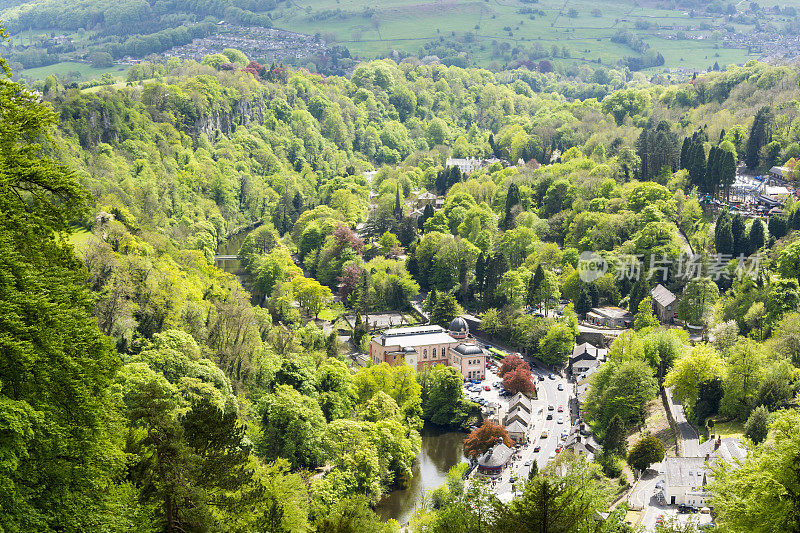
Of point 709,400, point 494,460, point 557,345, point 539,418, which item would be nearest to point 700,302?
point 557,345

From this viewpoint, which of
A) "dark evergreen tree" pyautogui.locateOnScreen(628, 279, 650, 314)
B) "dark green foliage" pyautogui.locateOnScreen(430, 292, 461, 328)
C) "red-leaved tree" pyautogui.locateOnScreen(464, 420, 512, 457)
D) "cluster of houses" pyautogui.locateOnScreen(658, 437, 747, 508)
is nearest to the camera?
"cluster of houses" pyautogui.locateOnScreen(658, 437, 747, 508)

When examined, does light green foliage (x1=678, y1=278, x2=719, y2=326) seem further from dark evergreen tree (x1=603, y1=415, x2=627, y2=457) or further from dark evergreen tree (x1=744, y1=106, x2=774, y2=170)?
dark evergreen tree (x1=744, y1=106, x2=774, y2=170)

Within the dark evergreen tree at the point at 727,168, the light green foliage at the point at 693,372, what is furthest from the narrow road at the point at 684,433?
the dark evergreen tree at the point at 727,168

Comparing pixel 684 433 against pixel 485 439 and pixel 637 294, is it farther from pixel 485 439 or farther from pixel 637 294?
pixel 637 294

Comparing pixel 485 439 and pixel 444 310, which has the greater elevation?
pixel 485 439

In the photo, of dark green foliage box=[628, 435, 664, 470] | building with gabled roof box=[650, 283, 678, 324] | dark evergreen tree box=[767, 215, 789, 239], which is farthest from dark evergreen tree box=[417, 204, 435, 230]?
dark green foliage box=[628, 435, 664, 470]

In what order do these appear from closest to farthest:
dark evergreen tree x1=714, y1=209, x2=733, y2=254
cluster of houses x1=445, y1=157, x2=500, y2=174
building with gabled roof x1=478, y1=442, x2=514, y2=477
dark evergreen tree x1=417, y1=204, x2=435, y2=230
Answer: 1. building with gabled roof x1=478, y1=442, x2=514, y2=477
2. dark evergreen tree x1=714, y1=209, x2=733, y2=254
3. dark evergreen tree x1=417, y1=204, x2=435, y2=230
4. cluster of houses x1=445, y1=157, x2=500, y2=174

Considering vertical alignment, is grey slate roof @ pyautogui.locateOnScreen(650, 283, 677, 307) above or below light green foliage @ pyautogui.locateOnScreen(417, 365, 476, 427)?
above
